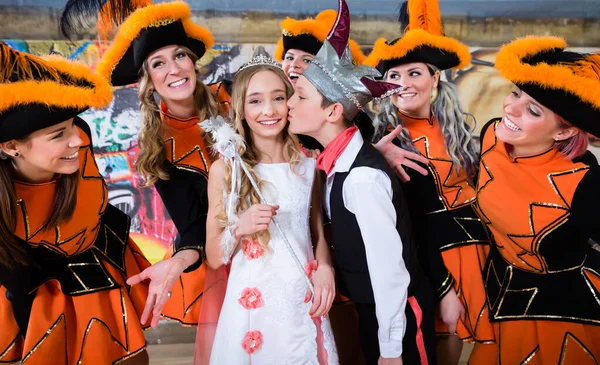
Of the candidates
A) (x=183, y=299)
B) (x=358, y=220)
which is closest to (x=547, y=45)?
(x=358, y=220)

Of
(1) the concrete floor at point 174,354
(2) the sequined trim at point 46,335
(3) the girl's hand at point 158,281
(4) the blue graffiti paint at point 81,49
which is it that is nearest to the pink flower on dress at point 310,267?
(3) the girl's hand at point 158,281

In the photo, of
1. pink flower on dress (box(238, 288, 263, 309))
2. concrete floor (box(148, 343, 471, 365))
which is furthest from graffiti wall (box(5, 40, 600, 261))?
pink flower on dress (box(238, 288, 263, 309))

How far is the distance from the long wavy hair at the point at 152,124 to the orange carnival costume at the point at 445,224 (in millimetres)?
936

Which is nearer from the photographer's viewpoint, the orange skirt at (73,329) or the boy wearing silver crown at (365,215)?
the boy wearing silver crown at (365,215)

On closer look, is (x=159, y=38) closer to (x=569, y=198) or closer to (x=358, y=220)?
(x=358, y=220)

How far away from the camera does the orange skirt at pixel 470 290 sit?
2.09 meters

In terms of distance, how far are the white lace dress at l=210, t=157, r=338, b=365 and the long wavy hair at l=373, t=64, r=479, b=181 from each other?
586mm

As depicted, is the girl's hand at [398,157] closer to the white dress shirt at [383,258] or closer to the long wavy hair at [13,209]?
the white dress shirt at [383,258]

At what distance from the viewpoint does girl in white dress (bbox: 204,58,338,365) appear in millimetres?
1816

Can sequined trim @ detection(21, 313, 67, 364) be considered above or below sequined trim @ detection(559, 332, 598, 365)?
above

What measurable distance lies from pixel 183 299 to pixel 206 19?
2506 mm

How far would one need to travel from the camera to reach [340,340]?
99.5 inches

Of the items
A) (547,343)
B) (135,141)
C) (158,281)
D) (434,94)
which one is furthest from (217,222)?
(135,141)

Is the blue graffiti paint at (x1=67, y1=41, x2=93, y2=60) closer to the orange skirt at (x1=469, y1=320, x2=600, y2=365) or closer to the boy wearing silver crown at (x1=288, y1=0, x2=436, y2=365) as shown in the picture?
the boy wearing silver crown at (x1=288, y1=0, x2=436, y2=365)
